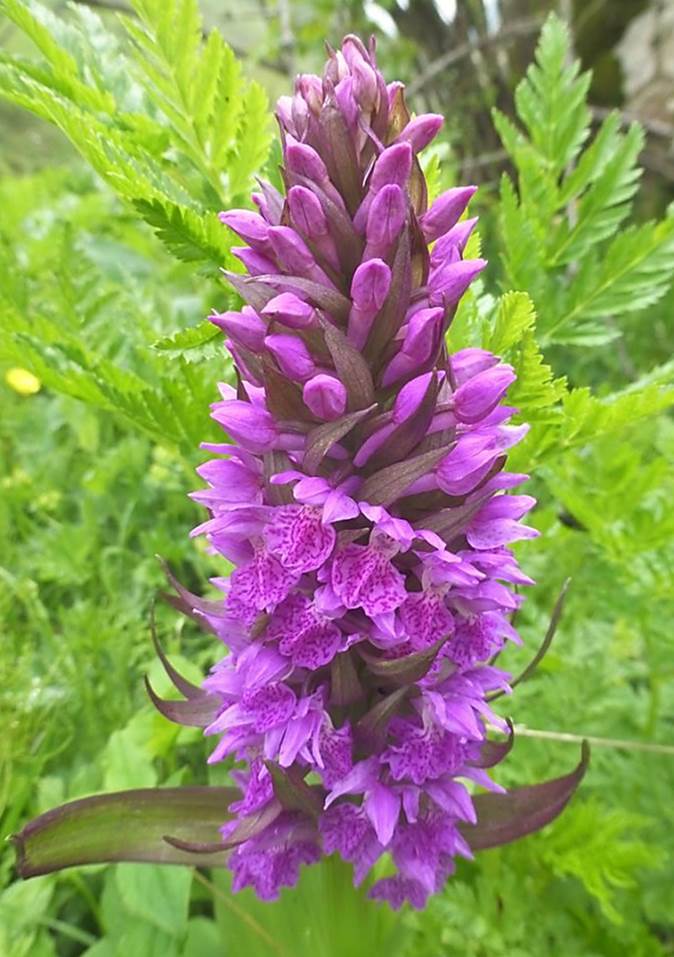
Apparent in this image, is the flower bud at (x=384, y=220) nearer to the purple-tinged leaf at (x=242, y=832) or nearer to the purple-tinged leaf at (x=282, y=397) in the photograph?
the purple-tinged leaf at (x=282, y=397)

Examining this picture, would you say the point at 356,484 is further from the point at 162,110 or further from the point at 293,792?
the point at 162,110

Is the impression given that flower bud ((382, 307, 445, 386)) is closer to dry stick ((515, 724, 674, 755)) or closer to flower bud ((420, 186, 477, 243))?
flower bud ((420, 186, 477, 243))

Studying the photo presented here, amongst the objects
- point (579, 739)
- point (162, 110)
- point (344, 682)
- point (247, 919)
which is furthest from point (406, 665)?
point (162, 110)

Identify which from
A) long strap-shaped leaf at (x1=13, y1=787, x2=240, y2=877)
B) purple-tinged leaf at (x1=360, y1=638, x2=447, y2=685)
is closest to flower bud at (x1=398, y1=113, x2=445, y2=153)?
purple-tinged leaf at (x1=360, y1=638, x2=447, y2=685)

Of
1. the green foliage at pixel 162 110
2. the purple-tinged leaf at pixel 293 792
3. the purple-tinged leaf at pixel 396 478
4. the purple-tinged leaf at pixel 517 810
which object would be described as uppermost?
the green foliage at pixel 162 110

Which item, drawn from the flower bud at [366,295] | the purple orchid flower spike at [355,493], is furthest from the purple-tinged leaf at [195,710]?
the flower bud at [366,295]

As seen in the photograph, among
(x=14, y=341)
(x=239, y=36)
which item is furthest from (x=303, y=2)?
Result: (x=14, y=341)

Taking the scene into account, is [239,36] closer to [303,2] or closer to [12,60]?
[303,2]
